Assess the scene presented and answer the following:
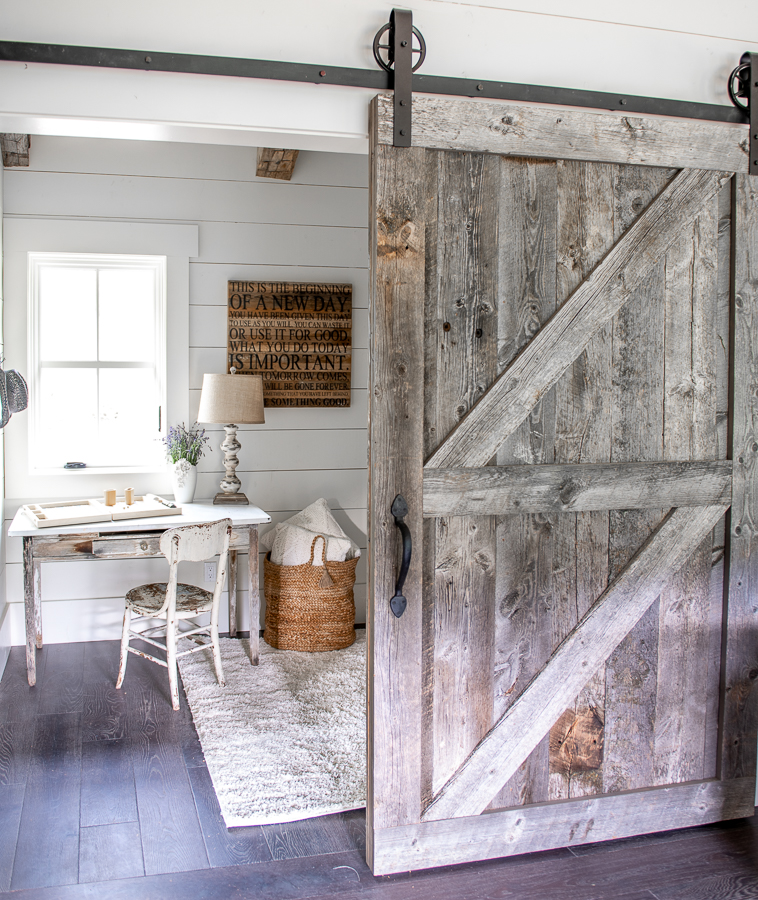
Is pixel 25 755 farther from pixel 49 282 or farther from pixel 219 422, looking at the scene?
pixel 49 282

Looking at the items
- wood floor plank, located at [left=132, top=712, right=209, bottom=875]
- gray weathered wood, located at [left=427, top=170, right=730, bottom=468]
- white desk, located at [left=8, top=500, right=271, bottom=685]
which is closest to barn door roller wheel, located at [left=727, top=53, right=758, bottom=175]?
gray weathered wood, located at [left=427, top=170, right=730, bottom=468]

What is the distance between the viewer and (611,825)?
228 centimetres

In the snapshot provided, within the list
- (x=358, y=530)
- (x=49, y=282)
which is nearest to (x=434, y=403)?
(x=358, y=530)

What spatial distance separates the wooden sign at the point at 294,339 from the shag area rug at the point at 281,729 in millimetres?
1435

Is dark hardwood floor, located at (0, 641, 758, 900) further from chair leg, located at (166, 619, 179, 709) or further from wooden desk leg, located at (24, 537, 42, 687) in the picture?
wooden desk leg, located at (24, 537, 42, 687)

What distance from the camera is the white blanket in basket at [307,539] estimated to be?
3.86 metres

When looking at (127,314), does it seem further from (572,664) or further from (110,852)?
(572,664)

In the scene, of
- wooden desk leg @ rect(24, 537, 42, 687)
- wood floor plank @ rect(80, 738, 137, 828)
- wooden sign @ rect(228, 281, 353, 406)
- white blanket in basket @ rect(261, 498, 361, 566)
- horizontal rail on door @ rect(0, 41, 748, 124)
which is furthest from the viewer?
wooden sign @ rect(228, 281, 353, 406)

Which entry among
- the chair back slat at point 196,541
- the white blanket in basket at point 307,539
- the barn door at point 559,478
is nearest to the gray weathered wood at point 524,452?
the barn door at point 559,478

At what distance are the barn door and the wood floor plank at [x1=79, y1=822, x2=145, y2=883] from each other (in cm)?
71

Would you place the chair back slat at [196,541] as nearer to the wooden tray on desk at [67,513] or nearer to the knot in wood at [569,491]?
the wooden tray on desk at [67,513]

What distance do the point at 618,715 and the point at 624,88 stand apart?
1878 mm

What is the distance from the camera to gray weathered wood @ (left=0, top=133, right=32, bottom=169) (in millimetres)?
3475

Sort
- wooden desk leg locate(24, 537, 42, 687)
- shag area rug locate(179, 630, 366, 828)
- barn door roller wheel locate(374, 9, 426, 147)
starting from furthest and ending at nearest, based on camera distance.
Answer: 1. wooden desk leg locate(24, 537, 42, 687)
2. shag area rug locate(179, 630, 366, 828)
3. barn door roller wheel locate(374, 9, 426, 147)
